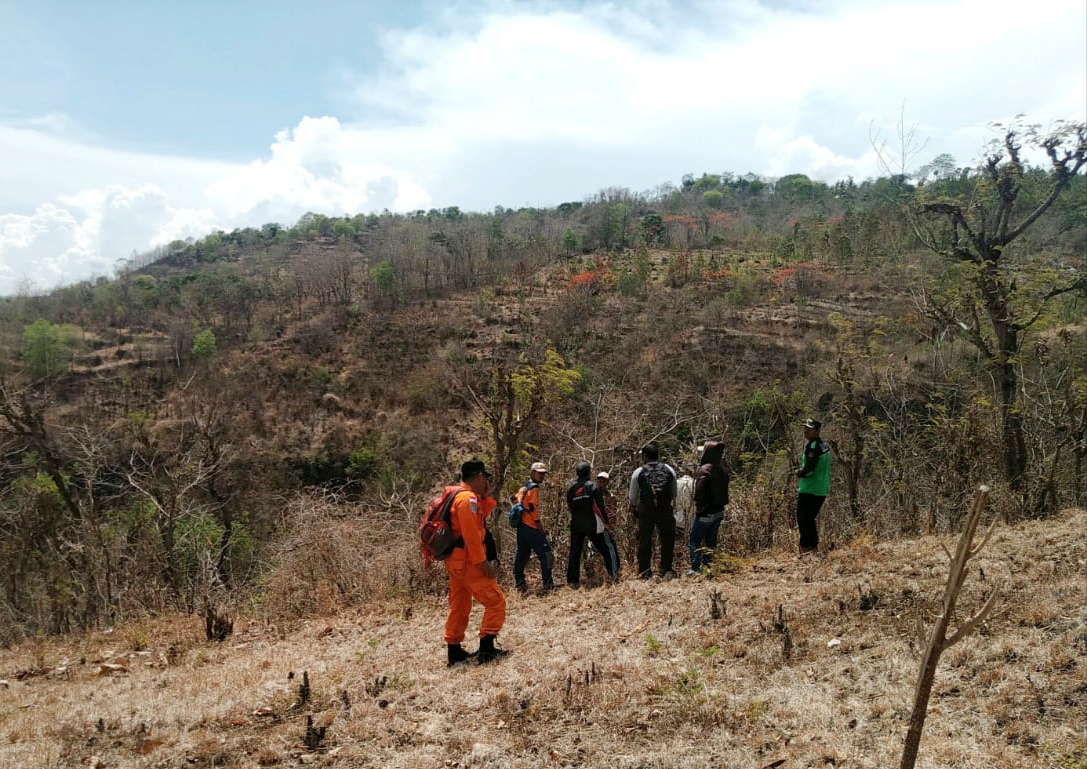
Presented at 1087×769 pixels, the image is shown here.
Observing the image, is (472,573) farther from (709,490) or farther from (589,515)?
(709,490)

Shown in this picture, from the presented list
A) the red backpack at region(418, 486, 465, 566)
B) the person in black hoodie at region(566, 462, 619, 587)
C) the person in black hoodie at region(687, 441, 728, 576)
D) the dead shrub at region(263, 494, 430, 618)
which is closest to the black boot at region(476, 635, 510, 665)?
the red backpack at region(418, 486, 465, 566)

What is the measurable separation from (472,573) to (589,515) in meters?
2.08

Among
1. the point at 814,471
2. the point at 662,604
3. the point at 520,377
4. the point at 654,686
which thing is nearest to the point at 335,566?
the point at 520,377

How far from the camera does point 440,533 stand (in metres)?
4.63

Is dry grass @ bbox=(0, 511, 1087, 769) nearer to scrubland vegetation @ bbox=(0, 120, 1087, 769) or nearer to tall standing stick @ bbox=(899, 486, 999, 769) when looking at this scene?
scrubland vegetation @ bbox=(0, 120, 1087, 769)

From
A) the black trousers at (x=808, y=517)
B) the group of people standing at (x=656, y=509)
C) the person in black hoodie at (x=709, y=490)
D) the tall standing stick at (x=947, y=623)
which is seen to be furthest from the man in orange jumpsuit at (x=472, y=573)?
the black trousers at (x=808, y=517)

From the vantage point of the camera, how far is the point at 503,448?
25.9ft

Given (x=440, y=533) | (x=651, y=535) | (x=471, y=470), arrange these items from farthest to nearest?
1. (x=651, y=535)
2. (x=471, y=470)
3. (x=440, y=533)

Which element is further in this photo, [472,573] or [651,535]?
[651,535]

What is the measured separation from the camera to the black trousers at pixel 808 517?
6479 mm

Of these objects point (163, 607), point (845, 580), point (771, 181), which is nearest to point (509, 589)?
point (845, 580)

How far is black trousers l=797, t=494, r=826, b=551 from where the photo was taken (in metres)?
6.48

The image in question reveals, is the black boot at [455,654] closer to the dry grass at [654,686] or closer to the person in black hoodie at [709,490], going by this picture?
the dry grass at [654,686]

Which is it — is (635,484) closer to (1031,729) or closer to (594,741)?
(594,741)
